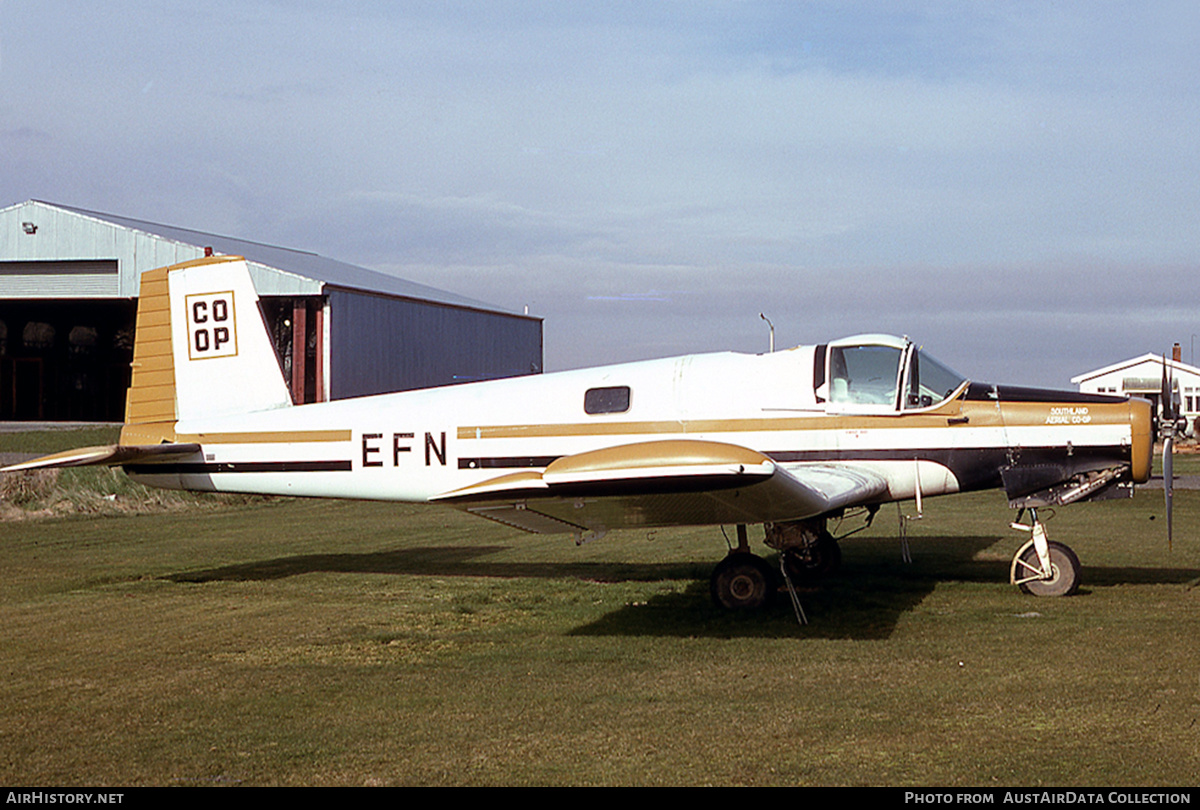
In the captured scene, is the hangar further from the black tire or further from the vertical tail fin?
the black tire

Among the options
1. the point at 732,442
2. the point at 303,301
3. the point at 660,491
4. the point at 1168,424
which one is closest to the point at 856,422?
the point at 732,442

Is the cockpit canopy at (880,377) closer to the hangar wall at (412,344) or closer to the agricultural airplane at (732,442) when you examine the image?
the agricultural airplane at (732,442)

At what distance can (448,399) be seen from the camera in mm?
10984

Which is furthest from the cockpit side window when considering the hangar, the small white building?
the small white building

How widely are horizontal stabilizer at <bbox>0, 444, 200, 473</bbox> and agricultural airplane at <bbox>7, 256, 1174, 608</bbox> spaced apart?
2 centimetres

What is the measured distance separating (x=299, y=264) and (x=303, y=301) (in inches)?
220

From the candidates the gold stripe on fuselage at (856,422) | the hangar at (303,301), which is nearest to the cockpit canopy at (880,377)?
the gold stripe on fuselage at (856,422)

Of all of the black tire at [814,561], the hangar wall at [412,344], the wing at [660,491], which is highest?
the hangar wall at [412,344]

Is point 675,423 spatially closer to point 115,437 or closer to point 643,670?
point 643,670

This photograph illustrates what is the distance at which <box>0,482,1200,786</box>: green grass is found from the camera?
522 centimetres

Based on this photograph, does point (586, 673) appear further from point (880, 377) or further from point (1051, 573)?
point (1051, 573)

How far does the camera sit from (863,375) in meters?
9.95

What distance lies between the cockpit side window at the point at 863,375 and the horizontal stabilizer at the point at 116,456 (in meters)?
6.85

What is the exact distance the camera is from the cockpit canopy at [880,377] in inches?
388
